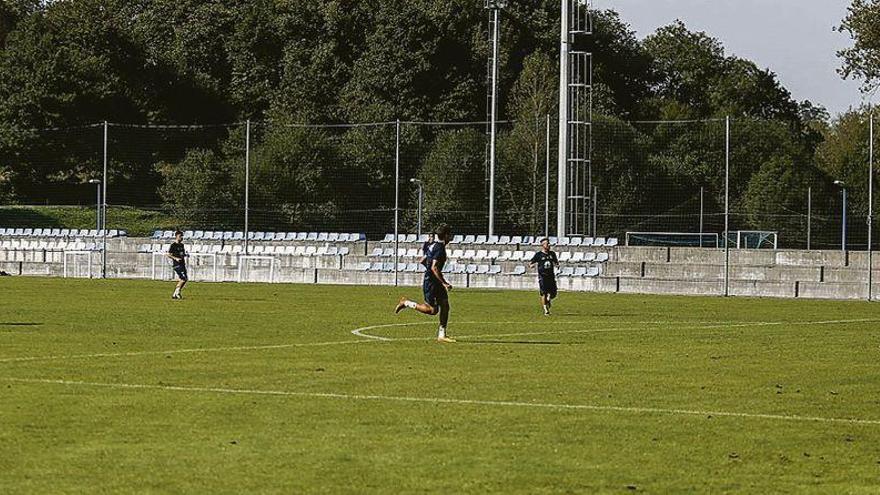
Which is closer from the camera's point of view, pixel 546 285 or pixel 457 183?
pixel 546 285

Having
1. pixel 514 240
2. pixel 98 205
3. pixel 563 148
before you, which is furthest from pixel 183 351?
pixel 98 205

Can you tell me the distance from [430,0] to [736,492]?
82.2 m

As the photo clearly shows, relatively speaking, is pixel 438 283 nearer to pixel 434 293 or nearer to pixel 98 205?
pixel 434 293

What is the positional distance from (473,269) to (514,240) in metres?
1.72

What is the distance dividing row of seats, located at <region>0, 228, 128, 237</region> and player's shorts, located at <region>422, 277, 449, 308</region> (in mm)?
36330

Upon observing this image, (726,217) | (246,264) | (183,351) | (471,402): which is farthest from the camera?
(246,264)

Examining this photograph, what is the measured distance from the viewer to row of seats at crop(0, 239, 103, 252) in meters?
60.6

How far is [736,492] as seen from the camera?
1095 centimetres

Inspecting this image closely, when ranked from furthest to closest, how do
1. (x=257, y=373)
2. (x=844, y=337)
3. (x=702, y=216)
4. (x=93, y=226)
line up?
(x=93, y=226) → (x=702, y=216) → (x=844, y=337) → (x=257, y=373)

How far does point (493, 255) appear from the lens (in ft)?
175

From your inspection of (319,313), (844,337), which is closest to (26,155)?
(319,313)

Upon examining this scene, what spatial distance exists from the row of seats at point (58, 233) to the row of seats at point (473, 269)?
10.5 m

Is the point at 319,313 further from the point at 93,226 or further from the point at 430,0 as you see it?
the point at 430,0

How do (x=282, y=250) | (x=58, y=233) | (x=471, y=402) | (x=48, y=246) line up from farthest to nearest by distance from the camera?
(x=58, y=233)
(x=48, y=246)
(x=282, y=250)
(x=471, y=402)
